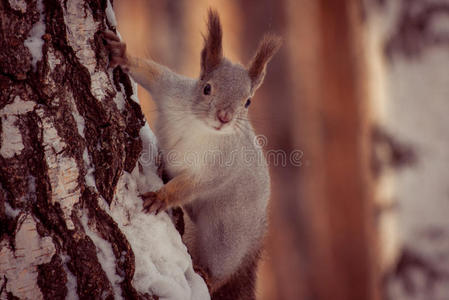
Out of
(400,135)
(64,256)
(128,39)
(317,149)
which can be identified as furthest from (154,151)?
(128,39)

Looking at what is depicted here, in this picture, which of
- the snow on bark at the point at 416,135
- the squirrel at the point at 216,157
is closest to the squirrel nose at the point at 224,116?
the squirrel at the point at 216,157

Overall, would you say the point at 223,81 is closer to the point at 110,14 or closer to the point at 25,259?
the point at 110,14

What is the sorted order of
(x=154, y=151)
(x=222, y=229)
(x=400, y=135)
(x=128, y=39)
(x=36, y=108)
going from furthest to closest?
(x=128, y=39)
(x=400, y=135)
(x=222, y=229)
(x=154, y=151)
(x=36, y=108)

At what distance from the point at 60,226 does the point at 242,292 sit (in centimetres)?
70

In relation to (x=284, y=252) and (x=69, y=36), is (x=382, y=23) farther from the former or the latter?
(x=284, y=252)

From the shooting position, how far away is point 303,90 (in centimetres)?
276

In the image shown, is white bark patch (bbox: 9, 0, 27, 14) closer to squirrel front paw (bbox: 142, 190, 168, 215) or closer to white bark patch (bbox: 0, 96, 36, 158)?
white bark patch (bbox: 0, 96, 36, 158)

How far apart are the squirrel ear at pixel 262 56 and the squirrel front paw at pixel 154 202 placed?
0.38m

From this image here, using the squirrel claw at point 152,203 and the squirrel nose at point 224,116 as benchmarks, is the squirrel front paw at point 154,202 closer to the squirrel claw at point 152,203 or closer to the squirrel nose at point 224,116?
the squirrel claw at point 152,203

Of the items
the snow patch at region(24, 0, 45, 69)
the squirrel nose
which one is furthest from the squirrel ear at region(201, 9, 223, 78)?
the snow patch at region(24, 0, 45, 69)

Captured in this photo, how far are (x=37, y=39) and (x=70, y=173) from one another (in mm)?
220

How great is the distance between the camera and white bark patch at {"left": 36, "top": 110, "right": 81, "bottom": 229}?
827mm

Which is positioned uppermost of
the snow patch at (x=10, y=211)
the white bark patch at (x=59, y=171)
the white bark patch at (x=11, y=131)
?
the white bark patch at (x=11, y=131)

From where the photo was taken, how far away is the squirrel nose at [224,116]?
118cm
